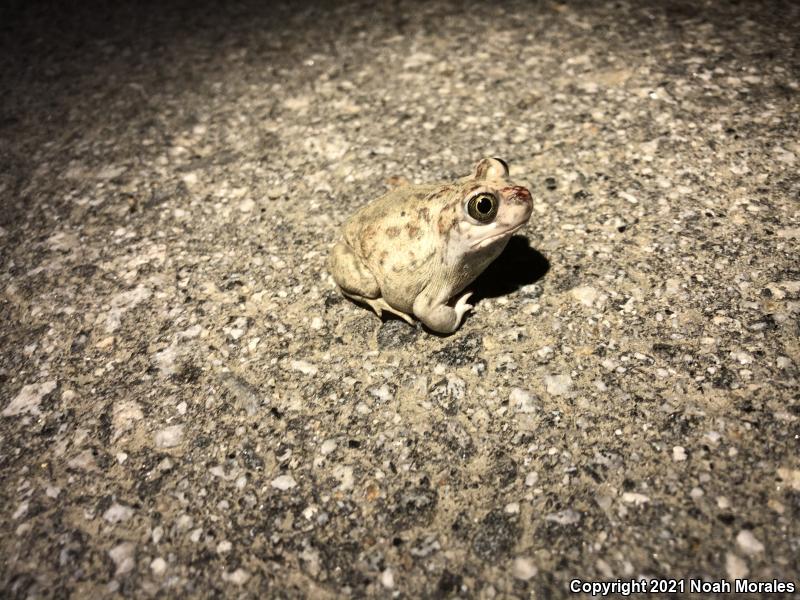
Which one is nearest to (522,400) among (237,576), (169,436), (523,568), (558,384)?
(558,384)

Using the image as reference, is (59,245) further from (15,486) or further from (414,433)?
(414,433)

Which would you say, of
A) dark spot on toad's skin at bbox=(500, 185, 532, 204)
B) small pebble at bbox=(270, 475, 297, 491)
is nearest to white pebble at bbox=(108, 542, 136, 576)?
small pebble at bbox=(270, 475, 297, 491)

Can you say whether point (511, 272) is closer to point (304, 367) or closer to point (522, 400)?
point (522, 400)

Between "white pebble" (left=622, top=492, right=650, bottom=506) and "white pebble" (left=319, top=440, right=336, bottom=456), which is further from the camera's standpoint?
"white pebble" (left=319, top=440, right=336, bottom=456)

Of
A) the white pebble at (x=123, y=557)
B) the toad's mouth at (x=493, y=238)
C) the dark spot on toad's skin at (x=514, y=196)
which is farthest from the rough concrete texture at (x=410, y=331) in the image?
the dark spot on toad's skin at (x=514, y=196)

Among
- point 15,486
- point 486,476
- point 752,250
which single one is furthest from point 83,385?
point 752,250

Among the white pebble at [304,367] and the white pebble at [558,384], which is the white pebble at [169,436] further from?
the white pebble at [558,384]

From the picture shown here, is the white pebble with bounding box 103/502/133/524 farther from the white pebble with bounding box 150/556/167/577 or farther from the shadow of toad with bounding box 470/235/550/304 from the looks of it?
the shadow of toad with bounding box 470/235/550/304
